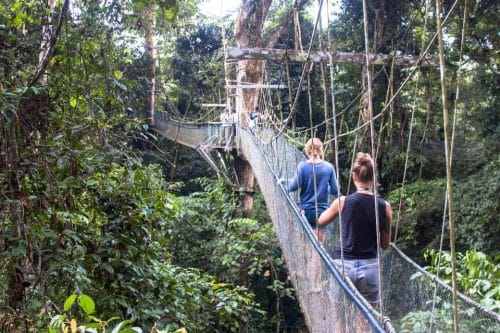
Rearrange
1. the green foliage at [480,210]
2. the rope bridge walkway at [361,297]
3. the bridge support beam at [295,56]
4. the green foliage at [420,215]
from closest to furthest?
the rope bridge walkway at [361,297], the bridge support beam at [295,56], the green foliage at [480,210], the green foliage at [420,215]

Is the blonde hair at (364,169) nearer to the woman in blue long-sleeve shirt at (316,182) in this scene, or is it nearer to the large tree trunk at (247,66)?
the woman in blue long-sleeve shirt at (316,182)

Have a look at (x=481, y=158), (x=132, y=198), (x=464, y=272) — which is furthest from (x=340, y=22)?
(x=132, y=198)

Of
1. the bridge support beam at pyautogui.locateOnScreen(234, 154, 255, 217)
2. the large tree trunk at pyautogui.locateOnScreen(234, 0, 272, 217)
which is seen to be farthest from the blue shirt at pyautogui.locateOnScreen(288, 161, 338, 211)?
the bridge support beam at pyautogui.locateOnScreen(234, 154, 255, 217)

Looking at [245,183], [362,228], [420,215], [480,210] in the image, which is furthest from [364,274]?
[420,215]

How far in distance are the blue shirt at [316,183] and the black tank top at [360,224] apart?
66cm

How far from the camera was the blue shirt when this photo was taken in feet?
7.80

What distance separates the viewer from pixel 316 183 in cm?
238

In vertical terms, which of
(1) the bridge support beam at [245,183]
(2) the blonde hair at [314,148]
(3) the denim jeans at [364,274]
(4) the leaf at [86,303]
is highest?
(2) the blonde hair at [314,148]

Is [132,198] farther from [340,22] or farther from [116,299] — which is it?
[340,22]

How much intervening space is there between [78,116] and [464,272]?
71.5 inches

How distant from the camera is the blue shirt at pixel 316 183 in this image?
238 centimetres

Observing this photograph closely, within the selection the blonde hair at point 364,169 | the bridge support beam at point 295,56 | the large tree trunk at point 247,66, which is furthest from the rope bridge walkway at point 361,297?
the large tree trunk at point 247,66

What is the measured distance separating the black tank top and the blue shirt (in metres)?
0.66

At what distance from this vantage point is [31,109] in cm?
166
